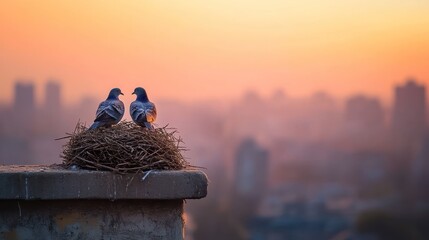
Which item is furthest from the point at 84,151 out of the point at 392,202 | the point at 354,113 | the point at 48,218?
the point at 354,113

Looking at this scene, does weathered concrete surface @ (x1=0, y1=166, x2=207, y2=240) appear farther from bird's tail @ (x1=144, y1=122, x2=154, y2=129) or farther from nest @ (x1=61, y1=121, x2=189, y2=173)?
bird's tail @ (x1=144, y1=122, x2=154, y2=129)

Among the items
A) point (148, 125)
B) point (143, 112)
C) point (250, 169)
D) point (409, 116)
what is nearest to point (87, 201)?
point (148, 125)

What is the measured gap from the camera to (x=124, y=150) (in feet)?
15.8

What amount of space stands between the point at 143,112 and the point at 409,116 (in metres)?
116

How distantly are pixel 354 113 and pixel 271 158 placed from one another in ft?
50.6

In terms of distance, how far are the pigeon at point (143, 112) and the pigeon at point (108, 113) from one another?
71mm

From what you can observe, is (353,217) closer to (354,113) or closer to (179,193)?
(354,113)

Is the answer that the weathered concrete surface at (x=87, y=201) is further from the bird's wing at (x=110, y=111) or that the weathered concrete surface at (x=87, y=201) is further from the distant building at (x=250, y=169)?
the distant building at (x=250, y=169)

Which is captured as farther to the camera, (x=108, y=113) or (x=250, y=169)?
(x=250, y=169)

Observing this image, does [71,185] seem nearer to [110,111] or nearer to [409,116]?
[110,111]

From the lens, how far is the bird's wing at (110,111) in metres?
5.23

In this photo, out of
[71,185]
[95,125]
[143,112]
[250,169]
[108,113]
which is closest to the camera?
[71,185]

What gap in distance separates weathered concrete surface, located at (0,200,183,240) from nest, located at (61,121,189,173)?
0.55ft

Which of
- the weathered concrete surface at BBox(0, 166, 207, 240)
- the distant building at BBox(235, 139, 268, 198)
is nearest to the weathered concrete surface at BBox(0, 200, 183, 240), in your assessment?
the weathered concrete surface at BBox(0, 166, 207, 240)
